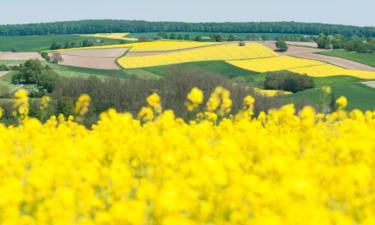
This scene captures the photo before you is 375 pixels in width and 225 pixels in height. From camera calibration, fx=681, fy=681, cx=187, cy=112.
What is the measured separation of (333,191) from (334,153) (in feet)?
6.29

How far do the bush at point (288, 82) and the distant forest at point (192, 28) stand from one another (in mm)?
102543

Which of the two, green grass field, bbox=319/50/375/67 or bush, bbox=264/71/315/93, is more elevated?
green grass field, bbox=319/50/375/67

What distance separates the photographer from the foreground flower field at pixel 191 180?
13.5ft

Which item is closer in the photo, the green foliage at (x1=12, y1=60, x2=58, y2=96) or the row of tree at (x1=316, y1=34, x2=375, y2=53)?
the green foliage at (x1=12, y1=60, x2=58, y2=96)

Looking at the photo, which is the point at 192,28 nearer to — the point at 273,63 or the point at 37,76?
the point at 273,63

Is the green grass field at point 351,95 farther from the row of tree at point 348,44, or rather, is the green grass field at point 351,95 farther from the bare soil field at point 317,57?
the row of tree at point 348,44

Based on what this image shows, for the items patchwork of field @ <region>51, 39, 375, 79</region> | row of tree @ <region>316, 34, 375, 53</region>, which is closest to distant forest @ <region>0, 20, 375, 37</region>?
row of tree @ <region>316, 34, 375, 53</region>

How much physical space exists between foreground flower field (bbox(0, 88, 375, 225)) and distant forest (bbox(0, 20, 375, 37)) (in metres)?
169

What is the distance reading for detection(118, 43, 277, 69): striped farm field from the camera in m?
90.2

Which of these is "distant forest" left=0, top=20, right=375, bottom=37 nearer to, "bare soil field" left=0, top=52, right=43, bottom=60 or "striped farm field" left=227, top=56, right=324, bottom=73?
"bare soil field" left=0, top=52, right=43, bottom=60

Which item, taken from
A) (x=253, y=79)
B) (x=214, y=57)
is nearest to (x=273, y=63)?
(x=214, y=57)

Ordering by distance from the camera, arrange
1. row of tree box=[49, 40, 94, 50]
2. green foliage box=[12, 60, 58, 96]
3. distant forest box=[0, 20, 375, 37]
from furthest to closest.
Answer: distant forest box=[0, 20, 375, 37] < row of tree box=[49, 40, 94, 50] < green foliage box=[12, 60, 58, 96]

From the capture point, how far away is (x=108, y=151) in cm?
771

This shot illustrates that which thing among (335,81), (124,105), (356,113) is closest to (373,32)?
(335,81)
